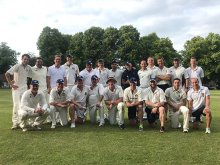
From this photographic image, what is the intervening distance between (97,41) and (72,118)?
54521mm

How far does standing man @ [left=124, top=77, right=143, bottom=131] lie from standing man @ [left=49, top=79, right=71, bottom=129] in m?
2.16

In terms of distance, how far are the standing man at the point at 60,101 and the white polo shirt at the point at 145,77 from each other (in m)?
3.03

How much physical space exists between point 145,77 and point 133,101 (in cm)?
151

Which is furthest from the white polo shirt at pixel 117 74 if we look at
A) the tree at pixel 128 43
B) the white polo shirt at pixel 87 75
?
the tree at pixel 128 43

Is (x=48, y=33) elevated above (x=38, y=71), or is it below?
above

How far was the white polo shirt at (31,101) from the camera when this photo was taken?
38.2 feet

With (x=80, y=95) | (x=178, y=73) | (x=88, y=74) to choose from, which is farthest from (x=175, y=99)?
(x=88, y=74)

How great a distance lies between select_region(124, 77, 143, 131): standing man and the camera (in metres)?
12.2

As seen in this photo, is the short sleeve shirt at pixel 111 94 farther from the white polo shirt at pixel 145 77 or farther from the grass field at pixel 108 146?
the grass field at pixel 108 146

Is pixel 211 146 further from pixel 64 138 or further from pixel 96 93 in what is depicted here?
pixel 96 93

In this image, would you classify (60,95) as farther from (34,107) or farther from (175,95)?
(175,95)

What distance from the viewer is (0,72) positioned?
280 ft

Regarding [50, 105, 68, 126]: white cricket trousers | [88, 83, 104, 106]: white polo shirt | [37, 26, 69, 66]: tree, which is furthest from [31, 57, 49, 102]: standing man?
[37, 26, 69, 66]: tree

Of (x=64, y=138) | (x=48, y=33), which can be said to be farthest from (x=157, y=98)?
(x=48, y=33)
